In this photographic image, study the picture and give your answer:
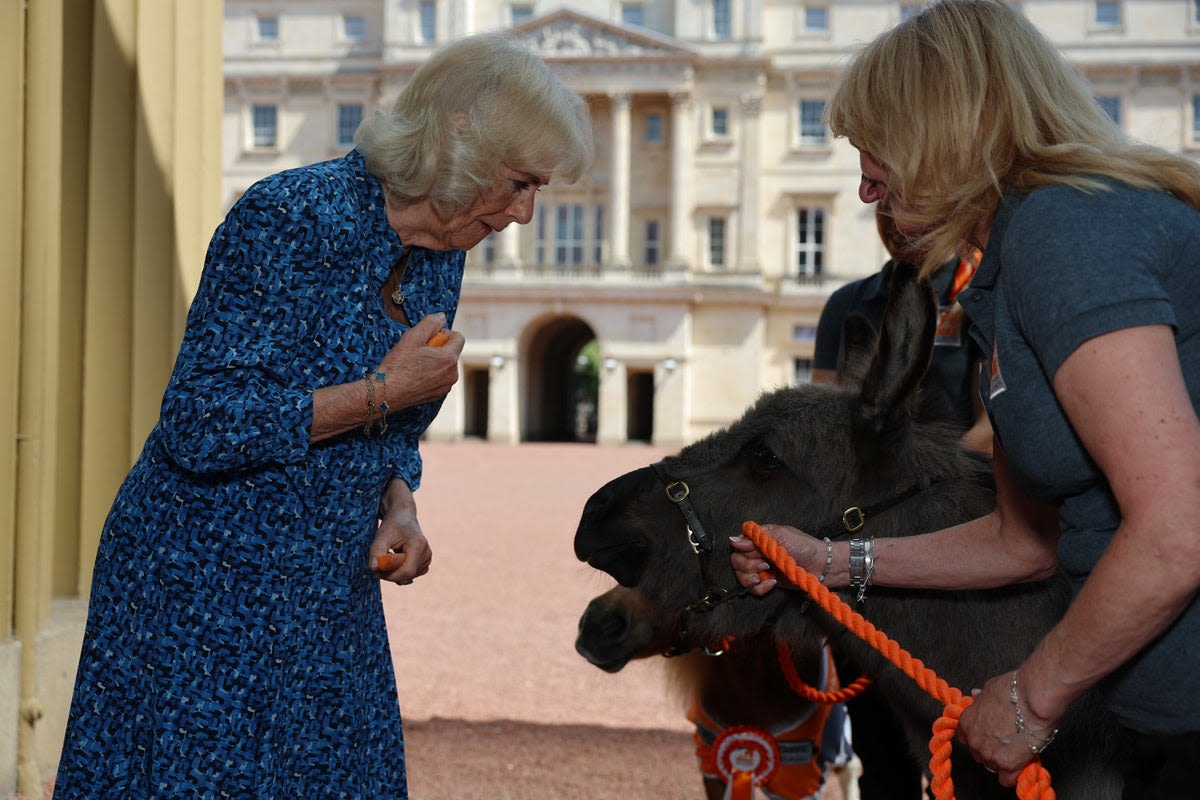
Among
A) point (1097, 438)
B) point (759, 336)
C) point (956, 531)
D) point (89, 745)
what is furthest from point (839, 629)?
point (759, 336)

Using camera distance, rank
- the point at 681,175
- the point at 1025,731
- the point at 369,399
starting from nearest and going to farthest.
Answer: the point at 1025,731
the point at 369,399
the point at 681,175

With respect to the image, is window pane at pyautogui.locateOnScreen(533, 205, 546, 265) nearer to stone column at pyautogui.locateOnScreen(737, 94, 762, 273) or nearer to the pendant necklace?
stone column at pyautogui.locateOnScreen(737, 94, 762, 273)

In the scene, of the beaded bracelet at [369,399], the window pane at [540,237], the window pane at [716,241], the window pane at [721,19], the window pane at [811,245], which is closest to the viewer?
the beaded bracelet at [369,399]

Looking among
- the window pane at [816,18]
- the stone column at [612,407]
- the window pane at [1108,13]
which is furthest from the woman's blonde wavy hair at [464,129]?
the window pane at [1108,13]

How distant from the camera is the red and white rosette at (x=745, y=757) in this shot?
4.18 metres

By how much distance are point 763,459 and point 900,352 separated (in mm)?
413

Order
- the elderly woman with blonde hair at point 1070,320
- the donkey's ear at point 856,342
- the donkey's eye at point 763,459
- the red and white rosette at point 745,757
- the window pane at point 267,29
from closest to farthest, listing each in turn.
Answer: the elderly woman with blonde hair at point 1070,320
the donkey's eye at point 763,459
the donkey's ear at point 856,342
the red and white rosette at point 745,757
the window pane at point 267,29

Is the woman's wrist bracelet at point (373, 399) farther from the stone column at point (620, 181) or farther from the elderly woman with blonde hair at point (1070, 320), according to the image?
the stone column at point (620, 181)

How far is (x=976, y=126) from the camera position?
2.03 meters

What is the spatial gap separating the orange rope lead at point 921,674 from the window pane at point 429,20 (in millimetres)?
49651

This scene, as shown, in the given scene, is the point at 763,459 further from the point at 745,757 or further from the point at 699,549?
the point at 745,757

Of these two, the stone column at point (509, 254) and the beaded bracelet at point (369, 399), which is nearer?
the beaded bracelet at point (369, 399)

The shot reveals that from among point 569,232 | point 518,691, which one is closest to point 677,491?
point 518,691

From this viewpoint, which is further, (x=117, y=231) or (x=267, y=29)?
(x=267, y=29)
